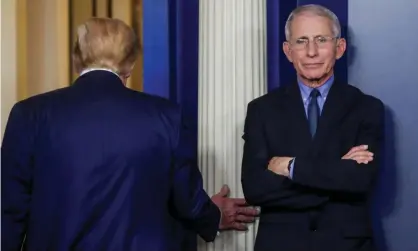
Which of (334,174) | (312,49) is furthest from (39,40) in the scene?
(334,174)

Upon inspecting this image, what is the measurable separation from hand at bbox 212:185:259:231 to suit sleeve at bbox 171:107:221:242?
17.1 inches

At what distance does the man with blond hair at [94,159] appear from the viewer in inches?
76.6

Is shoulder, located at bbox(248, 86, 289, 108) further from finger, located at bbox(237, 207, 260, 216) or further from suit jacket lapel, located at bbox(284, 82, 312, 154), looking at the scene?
finger, located at bbox(237, 207, 260, 216)

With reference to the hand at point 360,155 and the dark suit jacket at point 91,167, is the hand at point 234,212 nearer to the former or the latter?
the hand at point 360,155

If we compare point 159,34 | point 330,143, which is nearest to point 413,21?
point 330,143

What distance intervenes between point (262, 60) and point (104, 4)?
28.4 inches

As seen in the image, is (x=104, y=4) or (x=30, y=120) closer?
(x=30, y=120)

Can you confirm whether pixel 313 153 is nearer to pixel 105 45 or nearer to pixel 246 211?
pixel 246 211

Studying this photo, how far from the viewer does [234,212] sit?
8.95 ft

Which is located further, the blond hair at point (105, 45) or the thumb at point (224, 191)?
the thumb at point (224, 191)

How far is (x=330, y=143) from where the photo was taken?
2322 mm

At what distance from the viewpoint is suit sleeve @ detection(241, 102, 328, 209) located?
2.27 meters

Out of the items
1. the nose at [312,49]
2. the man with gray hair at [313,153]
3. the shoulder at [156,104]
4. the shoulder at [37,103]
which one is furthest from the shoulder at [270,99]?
the shoulder at [37,103]

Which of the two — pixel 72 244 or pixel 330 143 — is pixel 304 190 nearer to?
pixel 330 143
